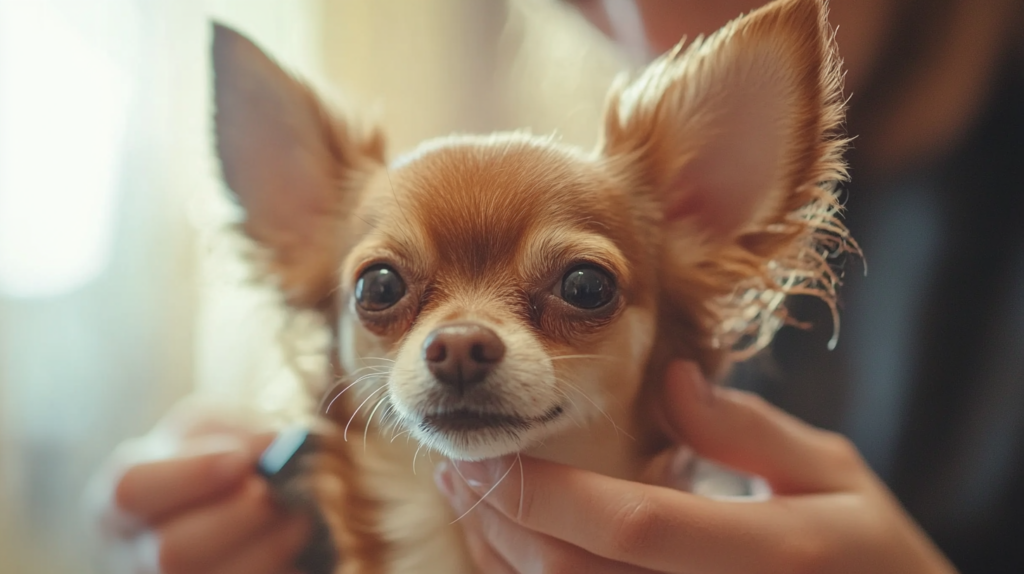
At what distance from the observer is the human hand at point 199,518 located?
3.41 feet

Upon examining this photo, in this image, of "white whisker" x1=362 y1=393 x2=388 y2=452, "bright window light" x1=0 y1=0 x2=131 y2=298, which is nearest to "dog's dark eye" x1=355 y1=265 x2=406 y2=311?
"white whisker" x1=362 y1=393 x2=388 y2=452

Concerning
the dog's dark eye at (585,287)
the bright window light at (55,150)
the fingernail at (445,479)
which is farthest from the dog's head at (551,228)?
the bright window light at (55,150)

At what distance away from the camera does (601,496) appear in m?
0.78

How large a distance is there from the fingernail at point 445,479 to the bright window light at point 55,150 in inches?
37.4

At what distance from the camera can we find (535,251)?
31.3 inches

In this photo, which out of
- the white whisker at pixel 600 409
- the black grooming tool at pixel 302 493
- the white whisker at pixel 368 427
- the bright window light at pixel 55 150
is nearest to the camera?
the white whisker at pixel 600 409

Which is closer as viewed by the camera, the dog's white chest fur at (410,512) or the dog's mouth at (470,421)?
the dog's mouth at (470,421)

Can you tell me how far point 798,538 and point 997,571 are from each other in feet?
1.98

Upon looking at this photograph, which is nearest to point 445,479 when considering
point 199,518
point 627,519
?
point 627,519

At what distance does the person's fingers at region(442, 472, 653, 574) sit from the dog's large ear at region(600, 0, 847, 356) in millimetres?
362

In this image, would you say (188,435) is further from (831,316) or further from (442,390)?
(831,316)

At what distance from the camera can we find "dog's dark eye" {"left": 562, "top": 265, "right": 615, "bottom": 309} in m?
0.79

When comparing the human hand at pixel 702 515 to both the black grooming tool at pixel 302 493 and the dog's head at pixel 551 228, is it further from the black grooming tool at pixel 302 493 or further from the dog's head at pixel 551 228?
the black grooming tool at pixel 302 493

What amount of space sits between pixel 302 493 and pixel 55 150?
0.83 metres
